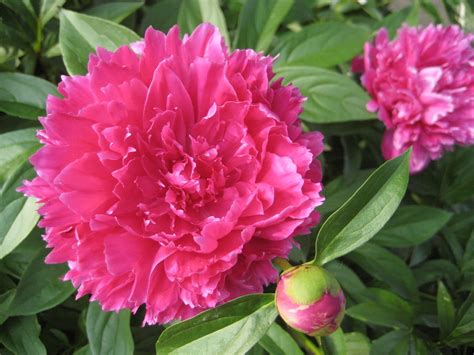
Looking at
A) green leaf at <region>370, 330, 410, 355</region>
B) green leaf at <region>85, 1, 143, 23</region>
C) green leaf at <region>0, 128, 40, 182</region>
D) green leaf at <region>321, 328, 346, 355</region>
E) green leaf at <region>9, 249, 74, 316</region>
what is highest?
green leaf at <region>85, 1, 143, 23</region>

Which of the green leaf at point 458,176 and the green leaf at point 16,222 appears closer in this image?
the green leaf at point 16,222

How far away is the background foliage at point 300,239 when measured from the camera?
1.76 ft

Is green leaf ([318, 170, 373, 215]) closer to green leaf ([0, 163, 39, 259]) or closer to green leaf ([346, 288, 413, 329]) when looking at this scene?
green leaf ([346, 288, 413, 329])

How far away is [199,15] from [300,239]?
35 cm

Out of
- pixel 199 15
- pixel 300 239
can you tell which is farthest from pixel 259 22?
pixel 300 239

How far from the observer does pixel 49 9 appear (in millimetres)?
797

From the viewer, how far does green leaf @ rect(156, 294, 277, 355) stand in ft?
1.68

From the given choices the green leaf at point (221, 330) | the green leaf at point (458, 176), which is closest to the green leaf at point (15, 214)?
the green leaf at point (221, 330)

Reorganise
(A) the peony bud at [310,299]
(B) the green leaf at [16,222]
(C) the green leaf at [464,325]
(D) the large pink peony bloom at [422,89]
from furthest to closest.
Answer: (D) the large pink peony bloom at [422,89]
(C) the green leaf at [464,325]
(B) the green leaf at [16,222]
(A) the peony bud at [310,299]

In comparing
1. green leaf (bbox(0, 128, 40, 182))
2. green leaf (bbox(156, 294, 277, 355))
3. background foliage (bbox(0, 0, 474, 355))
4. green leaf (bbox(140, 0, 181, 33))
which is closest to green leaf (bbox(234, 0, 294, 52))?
background foliage (bbox(0, 0, 474, 355))

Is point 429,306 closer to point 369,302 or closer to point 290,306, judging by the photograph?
point 369,302

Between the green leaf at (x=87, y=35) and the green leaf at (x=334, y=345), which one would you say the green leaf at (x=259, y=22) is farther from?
the green leaf at (x=334, y=345)

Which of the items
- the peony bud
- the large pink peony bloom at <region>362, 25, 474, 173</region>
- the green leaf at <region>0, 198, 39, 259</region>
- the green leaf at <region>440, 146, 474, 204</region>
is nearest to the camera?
the peony bud

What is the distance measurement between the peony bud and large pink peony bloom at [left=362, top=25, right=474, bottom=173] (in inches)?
15.9
